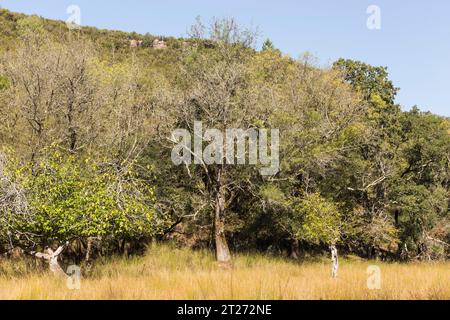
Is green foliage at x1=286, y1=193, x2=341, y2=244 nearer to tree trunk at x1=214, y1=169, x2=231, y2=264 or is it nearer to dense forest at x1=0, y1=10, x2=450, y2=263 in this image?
dense forest at x1=0, y1=10, x2=450, y2=263

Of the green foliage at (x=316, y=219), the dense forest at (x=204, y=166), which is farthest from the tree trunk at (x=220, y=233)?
the green foliage at (x=316, y=219)

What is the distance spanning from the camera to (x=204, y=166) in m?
17.2

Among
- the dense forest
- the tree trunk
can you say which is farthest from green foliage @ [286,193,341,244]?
the tree trunk

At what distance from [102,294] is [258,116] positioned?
11.2 m

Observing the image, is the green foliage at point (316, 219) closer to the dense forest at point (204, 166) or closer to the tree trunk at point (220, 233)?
the dense forest at point (204, 166)

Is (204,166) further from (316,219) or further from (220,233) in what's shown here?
(316,219)

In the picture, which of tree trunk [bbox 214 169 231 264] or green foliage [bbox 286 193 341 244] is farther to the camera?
tree trunk [bbox 214 169 231 264]

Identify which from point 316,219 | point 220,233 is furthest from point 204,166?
point 316,219

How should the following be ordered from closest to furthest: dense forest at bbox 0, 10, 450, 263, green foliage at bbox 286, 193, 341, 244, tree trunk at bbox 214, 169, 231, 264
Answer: dense forest at bbox 0, 10, 450, 263
green foliage at bbox 286, 193, 341, 244
tree trunk at bbox 214, 169, 231, 264

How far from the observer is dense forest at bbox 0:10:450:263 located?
501 inches

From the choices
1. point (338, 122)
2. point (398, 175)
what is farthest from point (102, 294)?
point (398, 175)

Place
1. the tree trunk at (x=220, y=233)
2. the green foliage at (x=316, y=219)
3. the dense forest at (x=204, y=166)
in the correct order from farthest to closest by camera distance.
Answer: the tree trunk at (x=220, y=233) → the green foliage at (x=316, y=219) → the dense forest at (x=204, y=166)

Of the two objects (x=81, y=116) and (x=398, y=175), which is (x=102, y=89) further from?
(x=398, y=175)

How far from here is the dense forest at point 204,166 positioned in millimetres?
12719
